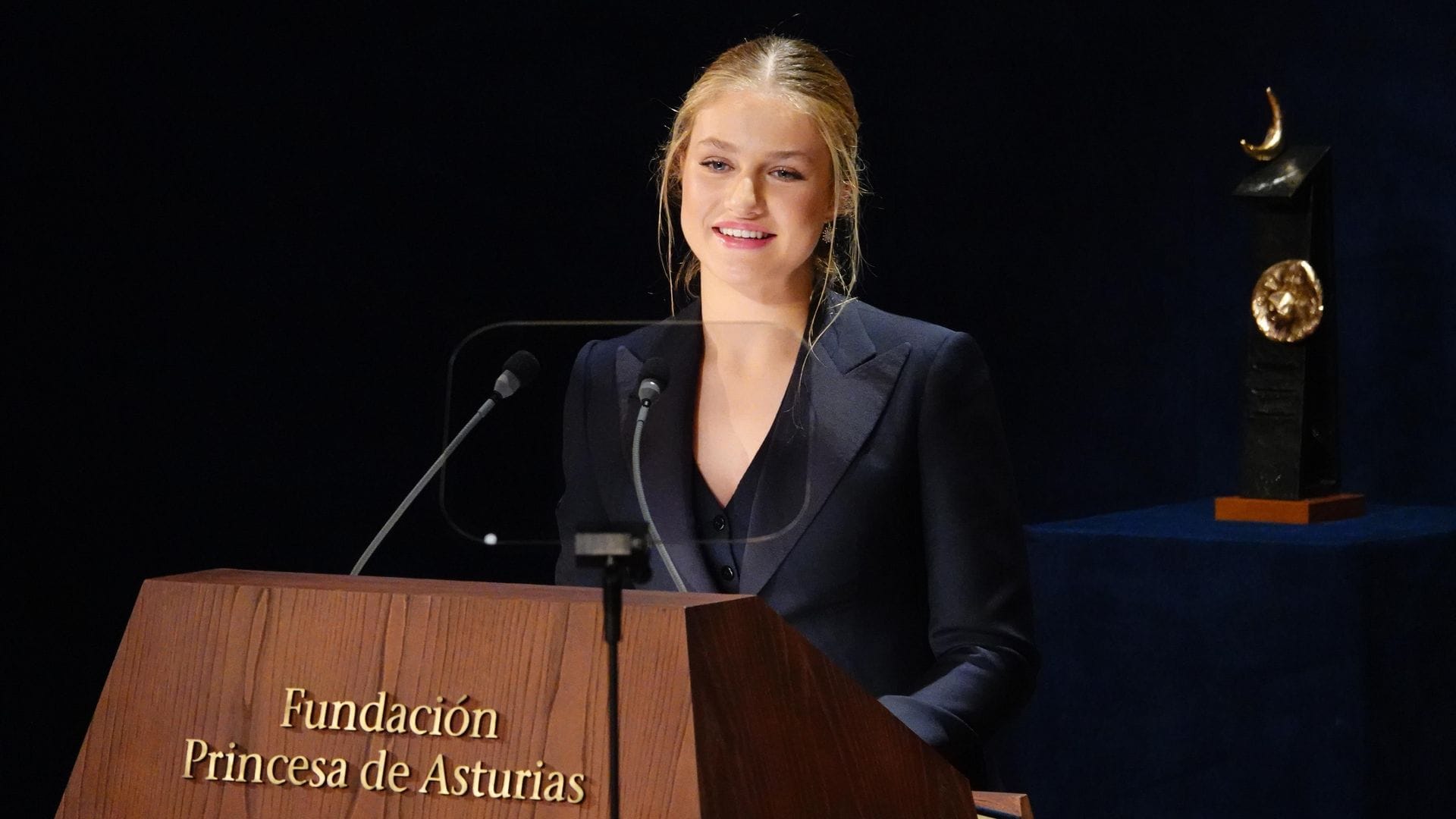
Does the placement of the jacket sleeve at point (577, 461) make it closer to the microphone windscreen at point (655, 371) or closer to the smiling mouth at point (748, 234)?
the microphone windscreen at point (655, 371)

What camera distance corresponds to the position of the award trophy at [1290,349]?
3545mm

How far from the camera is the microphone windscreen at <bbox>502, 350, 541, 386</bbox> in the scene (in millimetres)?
1394

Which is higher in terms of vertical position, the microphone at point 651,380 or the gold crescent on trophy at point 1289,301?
the gold crescent on trophy at point 1289,301

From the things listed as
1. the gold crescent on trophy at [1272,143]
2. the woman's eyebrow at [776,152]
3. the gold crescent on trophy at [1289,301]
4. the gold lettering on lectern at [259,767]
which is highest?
the gold crescent on trophy at [1272,143]

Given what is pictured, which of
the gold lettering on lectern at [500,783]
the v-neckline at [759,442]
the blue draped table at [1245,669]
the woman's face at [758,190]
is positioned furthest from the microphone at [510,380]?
the blue draped table at [1245,669]

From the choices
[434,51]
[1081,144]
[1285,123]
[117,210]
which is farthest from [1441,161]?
[117,210]

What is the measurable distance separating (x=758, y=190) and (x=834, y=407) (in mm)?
247

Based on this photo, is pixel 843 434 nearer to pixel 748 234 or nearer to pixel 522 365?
pixel 748 234

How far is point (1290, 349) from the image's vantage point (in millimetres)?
3586

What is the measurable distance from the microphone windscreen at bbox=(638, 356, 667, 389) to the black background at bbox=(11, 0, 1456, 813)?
77 millimetres

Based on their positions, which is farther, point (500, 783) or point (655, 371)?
point (655, 371)

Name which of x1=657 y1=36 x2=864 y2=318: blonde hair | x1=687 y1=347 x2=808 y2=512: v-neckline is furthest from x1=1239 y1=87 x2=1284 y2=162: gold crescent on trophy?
x1=687 y1=347 x2=808 y2=512: v-neckline

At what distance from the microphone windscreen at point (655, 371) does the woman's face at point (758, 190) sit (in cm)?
55

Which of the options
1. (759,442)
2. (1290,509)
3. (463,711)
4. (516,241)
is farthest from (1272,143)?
(463,711)
